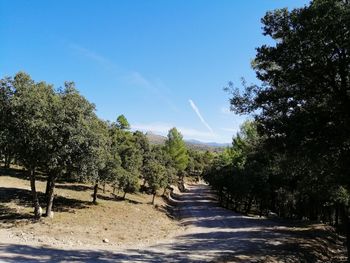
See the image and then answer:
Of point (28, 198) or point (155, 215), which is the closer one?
point (28, 198)

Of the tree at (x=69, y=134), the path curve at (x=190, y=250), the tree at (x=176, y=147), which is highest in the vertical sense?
the tree at (x=176, y=147)

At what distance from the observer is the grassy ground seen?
24.2 metres

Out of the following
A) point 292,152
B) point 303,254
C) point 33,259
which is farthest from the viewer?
point 303,254

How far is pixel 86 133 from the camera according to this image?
2872cm

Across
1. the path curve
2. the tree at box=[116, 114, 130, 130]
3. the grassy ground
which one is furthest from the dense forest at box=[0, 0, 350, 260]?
the tree at box=[116, 114, 130, 130]

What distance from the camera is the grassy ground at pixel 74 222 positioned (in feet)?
A: 79.3

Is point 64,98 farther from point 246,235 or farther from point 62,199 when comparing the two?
point 246,235

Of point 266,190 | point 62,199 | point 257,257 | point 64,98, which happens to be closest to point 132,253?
point 257,257

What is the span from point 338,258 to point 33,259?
71.5 feet

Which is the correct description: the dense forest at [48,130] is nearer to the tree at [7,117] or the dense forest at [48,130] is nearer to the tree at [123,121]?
the tree at [7,117]

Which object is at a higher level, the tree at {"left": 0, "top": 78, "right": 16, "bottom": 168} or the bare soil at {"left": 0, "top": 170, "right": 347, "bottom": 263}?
the tree at {"left": 0, "top": 78, "right": 16, "bottom": 168}

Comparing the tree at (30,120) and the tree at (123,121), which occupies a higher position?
the tree at (123,121)

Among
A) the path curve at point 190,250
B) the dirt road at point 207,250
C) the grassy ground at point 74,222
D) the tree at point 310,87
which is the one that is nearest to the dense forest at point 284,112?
the tree at point 310,87

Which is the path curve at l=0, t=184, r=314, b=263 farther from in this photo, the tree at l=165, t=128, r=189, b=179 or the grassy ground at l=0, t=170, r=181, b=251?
the tree at l=165, t=128, r=189, b=179
